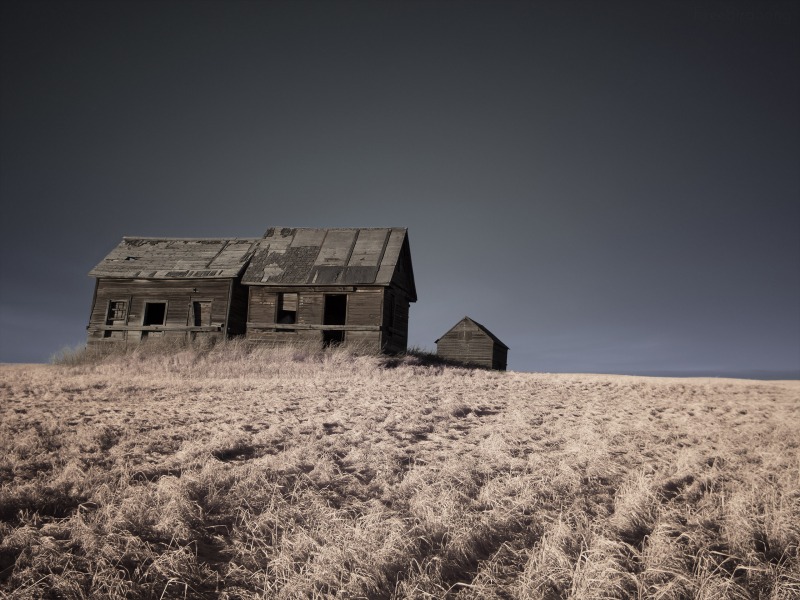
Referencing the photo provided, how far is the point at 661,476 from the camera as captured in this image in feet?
18.6

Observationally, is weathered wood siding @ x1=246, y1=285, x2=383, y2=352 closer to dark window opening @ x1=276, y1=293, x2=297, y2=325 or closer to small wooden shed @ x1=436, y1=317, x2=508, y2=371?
dark window opening @ x1=276, y1=293, x2=297, y2=325

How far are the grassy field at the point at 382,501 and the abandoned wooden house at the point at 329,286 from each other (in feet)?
38.1

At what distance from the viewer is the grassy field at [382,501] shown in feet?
11.1

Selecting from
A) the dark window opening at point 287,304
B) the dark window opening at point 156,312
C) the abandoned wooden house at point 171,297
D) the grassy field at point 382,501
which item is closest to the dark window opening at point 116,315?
the abandoned wooden house at point 171,297

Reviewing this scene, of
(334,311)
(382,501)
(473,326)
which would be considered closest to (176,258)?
(334,311)

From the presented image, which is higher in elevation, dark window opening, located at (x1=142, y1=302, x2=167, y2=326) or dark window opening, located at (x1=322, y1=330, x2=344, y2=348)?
dark window opening, located at (x1=142, y1=302, x2=167, y2=326)

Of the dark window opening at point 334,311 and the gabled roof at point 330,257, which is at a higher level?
the gabled roof at point 330,257

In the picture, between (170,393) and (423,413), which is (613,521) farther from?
(170,393)

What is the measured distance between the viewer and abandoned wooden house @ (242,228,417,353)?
20.3 metres

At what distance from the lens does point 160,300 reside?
850 inches

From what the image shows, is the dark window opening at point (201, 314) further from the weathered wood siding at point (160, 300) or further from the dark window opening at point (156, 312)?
the dark window opening at point (156, 312)

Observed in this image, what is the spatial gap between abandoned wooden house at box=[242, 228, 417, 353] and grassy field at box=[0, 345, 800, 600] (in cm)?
1160

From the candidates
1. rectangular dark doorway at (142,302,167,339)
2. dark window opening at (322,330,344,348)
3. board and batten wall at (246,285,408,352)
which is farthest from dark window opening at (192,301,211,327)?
dark window opening at (322,330,344,348)

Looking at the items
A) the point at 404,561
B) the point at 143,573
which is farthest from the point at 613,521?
the point at 143,573
